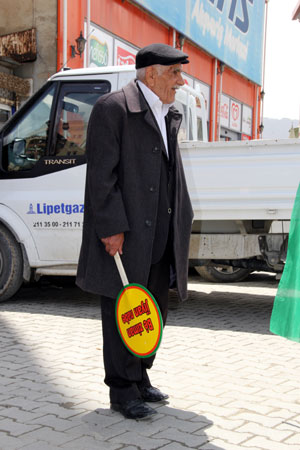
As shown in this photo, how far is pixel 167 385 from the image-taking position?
12.8ft

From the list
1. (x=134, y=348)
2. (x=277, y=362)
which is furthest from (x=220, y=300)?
(x=134, y=348)

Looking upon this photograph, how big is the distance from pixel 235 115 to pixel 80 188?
14919mm

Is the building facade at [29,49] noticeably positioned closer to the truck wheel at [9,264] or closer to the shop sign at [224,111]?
the truck wheel at [9,264]

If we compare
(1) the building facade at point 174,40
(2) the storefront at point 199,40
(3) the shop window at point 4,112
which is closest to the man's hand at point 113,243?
(1) the building facade at point 174,40

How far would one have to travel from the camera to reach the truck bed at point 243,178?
5.84 meters

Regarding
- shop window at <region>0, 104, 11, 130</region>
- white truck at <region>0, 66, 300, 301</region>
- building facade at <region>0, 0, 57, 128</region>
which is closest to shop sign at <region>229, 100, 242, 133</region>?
building facade at <region>0, 0, 57, 128</region>

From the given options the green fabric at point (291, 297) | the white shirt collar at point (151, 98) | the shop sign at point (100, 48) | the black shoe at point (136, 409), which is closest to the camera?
the green fabric at point (291, 297)

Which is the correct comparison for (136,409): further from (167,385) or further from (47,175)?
(47,175)

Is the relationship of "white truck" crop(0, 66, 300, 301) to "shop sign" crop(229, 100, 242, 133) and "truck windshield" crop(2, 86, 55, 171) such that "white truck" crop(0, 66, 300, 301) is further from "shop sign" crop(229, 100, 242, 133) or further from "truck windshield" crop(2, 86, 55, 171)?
"shop sign" crop(229, 100, 242, 133)

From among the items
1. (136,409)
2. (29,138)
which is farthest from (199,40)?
(136,409)

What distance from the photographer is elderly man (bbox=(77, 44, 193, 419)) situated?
Result: 3201 mm

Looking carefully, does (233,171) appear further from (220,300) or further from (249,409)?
(249,409)

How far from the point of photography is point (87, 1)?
1173cm

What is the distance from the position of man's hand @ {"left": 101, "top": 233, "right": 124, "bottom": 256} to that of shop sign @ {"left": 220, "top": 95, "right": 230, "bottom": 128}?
1627 cm
